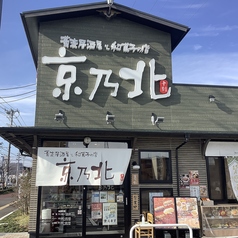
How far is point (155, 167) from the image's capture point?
912 cm

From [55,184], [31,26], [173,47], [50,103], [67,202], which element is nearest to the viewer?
[55,184]

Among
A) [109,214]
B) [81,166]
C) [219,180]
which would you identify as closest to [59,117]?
[81,166]

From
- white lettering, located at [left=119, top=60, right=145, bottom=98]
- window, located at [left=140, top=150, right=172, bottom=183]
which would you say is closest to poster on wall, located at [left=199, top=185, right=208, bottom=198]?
window, located at [left=140, top=150, right=172, bottom=183]

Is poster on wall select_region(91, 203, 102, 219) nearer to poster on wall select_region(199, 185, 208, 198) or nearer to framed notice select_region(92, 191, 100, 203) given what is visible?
framed notice select_region(92, 191, 100, 203)

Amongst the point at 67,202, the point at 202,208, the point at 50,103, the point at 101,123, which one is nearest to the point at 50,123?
the point at 50,103

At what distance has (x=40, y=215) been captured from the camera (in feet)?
27.0

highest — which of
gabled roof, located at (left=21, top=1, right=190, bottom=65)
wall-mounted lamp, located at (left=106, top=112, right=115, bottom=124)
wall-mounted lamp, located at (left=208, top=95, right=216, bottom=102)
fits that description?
gabled roof, located at (left=21, top=1, right=190, bottom=65)

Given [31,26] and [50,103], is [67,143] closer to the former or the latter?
[50,103]

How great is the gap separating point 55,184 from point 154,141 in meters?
3.56

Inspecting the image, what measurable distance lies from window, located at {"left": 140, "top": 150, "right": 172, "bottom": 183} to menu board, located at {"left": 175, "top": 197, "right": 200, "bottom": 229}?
3.08 feet

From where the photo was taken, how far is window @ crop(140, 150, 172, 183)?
900cm

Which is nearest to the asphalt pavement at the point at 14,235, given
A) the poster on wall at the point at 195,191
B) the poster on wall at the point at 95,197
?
the poster on wall at the point at 95,197

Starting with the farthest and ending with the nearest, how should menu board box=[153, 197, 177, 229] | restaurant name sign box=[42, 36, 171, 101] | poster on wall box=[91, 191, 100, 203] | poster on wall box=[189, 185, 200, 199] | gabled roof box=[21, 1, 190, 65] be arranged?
gabled roof box=[21, 1, 190, 65]
restaurant name sign box=[42, 36, 171, 101]
poster on wall box=[189, 185, 200, 199]
poster on wall box=[91, 191, 100, 203]
menu board box=[153, 197, 177, 229]

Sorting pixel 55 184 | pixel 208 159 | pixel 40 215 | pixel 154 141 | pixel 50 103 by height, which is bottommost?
pixel 40 215
